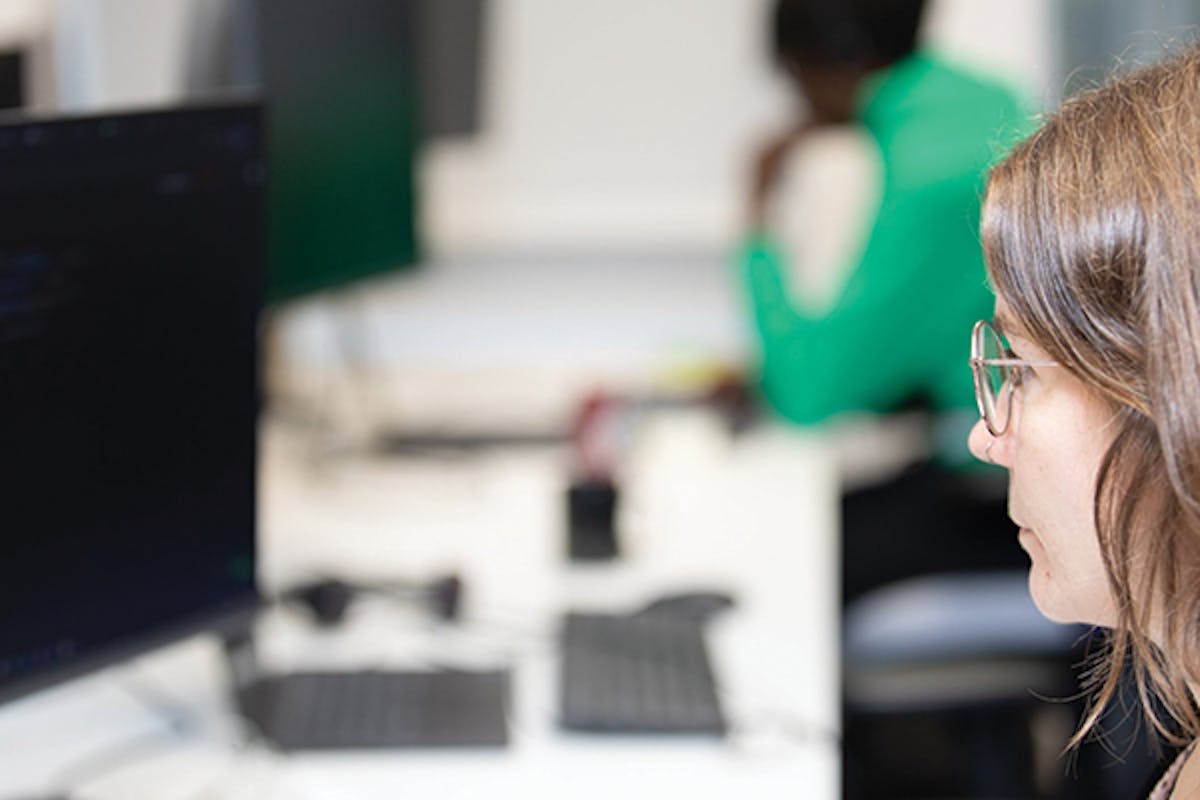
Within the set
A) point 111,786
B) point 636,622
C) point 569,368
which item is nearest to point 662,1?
point 569,368

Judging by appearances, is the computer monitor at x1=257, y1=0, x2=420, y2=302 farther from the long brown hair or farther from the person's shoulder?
the long brown hair

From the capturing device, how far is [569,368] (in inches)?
101

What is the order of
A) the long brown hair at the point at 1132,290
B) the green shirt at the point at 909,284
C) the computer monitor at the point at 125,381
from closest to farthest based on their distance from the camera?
the long brown hair at the point at 1132,290
the computer monitor at the point at 125,381
the green shirt at the point at 909,284

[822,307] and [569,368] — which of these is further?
[569,368]

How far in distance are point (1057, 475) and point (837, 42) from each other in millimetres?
1580

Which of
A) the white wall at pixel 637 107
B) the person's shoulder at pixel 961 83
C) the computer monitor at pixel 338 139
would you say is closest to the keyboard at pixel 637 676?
the computer monitor at pixel 338 139

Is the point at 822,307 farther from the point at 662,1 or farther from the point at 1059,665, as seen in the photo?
the point at 662,1

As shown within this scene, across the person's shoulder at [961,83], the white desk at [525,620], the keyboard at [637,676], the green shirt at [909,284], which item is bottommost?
the white desk at [525,620]

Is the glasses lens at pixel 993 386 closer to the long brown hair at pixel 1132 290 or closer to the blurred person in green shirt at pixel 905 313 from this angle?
the long brown hair at pixel 1132 290

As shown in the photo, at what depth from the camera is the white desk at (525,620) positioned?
1208 mm

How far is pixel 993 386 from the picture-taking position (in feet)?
3.01

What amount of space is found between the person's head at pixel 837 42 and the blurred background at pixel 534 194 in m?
0.10

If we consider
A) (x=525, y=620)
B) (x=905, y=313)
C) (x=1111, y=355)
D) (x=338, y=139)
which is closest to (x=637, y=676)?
(x=525, y=620)

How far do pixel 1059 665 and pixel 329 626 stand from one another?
90 cm
